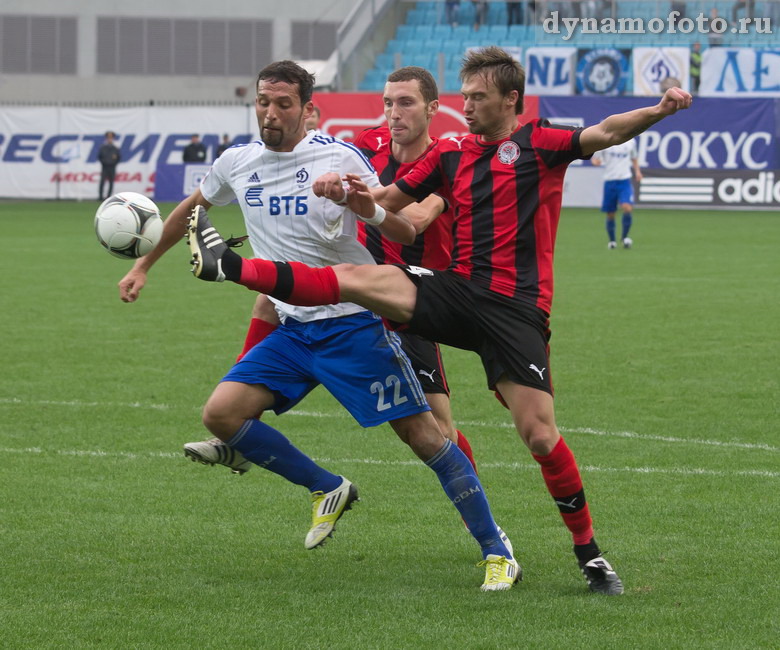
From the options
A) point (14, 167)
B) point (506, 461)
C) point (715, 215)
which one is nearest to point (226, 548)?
point (506, 461)

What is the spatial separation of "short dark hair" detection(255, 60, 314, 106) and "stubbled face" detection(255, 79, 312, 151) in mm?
18

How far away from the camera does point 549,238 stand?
16.6 feet

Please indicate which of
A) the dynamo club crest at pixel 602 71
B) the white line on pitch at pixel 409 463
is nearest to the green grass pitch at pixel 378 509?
the white line on pitch at pixel 409 463

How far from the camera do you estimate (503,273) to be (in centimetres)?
498

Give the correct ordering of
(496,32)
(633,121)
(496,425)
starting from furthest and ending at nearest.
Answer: (496,32) → (496,425) → (633,121)

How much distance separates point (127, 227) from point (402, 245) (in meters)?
1.28

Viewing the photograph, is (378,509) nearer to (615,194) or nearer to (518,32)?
(615,194)

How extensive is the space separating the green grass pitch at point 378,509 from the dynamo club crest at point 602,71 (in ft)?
68.0

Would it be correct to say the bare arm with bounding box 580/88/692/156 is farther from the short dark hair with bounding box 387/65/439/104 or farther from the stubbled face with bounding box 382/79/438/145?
the short dark hair with bounding box 387/65/439/104

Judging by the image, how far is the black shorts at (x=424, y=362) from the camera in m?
5.74

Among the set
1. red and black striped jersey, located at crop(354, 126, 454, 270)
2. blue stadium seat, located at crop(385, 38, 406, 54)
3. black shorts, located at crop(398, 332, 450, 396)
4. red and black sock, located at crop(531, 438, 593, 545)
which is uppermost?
blue stadium seat, located at crop(385, 38, 406, 54)

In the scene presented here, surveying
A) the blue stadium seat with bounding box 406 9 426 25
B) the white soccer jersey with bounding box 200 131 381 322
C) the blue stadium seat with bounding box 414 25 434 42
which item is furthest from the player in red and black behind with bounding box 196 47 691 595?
the blue stadium seat with bounding box 406 9 426 25

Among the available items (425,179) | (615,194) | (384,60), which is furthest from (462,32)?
(425,179)

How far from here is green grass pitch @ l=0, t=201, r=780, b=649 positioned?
14.4 ft
